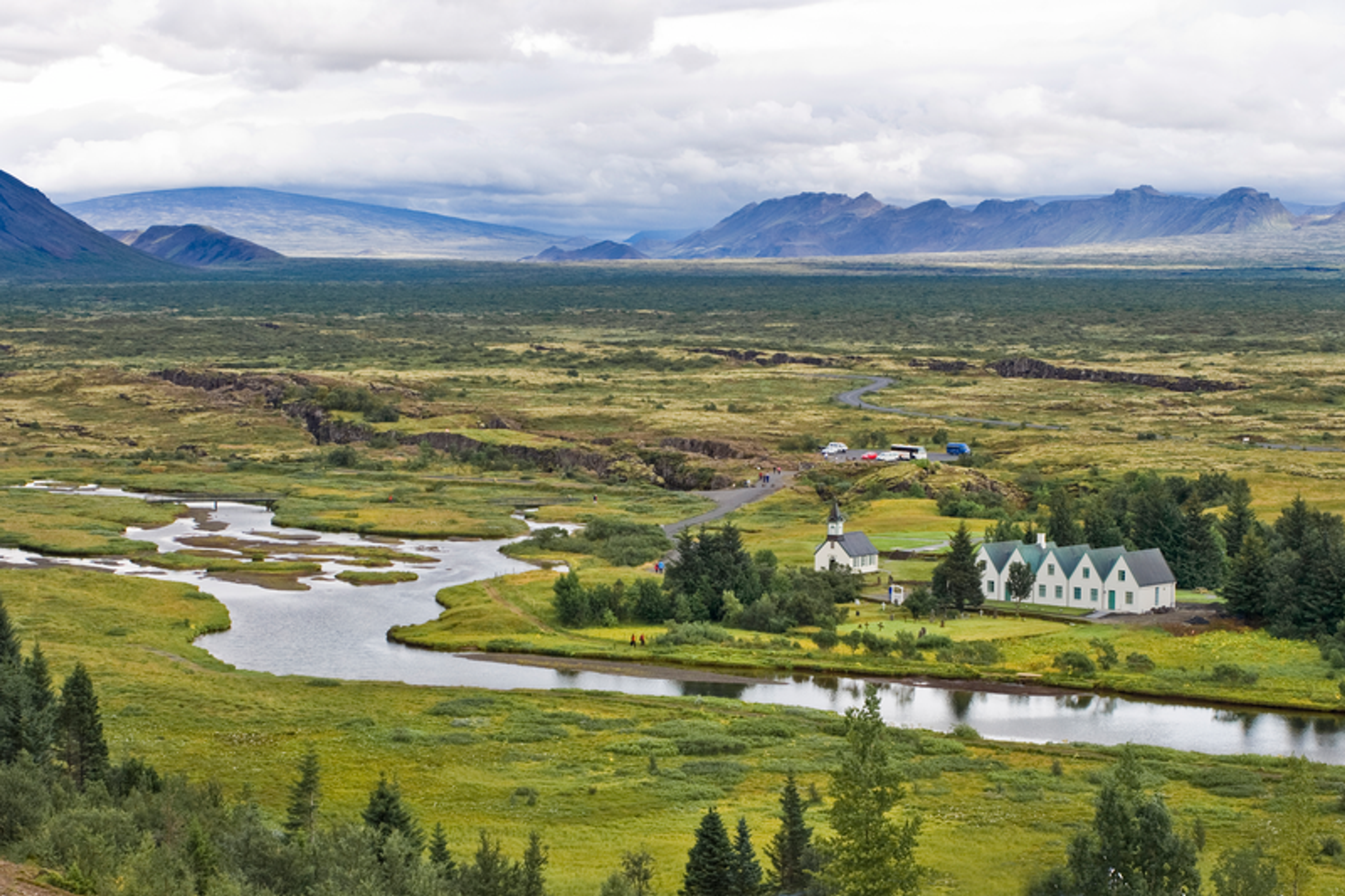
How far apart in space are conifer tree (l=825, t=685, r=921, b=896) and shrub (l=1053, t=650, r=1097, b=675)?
31.9 meters

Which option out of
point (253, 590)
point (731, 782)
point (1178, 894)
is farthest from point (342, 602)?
point (1178, 894)

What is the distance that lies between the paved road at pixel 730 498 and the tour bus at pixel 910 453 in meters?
10.1

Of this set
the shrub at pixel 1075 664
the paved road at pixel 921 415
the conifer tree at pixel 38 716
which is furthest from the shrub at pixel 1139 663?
the paved road at pixel 921 415

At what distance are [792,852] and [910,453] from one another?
9240 centimetres

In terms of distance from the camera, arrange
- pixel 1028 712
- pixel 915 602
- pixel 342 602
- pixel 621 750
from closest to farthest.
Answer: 1. pixel 621 750
2. pixel 1028 712
3. pixel 915 602
4. pixel 342 602

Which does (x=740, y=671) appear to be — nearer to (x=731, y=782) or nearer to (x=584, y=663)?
(x=584, y=663)

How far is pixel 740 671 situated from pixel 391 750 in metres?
18.7

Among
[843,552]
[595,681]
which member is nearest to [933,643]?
[843,552]

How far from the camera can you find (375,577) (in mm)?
84938

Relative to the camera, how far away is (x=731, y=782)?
47625 mm

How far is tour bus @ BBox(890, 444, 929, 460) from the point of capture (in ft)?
408

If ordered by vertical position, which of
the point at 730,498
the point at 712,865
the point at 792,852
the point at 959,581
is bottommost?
the point at 730,498

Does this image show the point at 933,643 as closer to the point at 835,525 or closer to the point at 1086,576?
the point at 1086,576

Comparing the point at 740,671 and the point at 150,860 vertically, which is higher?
the point at 150,860
